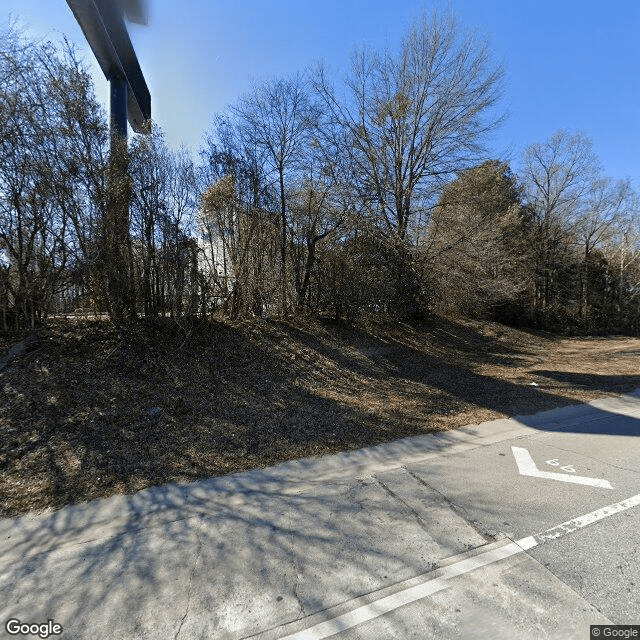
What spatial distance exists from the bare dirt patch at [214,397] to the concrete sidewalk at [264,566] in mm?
531

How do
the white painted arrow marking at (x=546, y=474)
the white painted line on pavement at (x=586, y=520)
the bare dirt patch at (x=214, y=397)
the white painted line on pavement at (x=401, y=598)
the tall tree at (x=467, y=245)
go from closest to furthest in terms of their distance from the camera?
the white painted line on pavement at (x=401, y=598)
the white painted line on pavement at (x=586, y=520)
the white painted arrow marking at (x=546, y=474)
the bare dirt patch at (x=214, y=397)
the tall tree at (x=467, y=245)

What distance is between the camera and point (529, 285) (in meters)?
19.6

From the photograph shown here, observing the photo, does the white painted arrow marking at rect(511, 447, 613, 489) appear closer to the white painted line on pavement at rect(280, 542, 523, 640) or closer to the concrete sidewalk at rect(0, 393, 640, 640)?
the concrete sidewalk at rect(0, 393, 640, 640)

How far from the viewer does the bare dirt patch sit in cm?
369

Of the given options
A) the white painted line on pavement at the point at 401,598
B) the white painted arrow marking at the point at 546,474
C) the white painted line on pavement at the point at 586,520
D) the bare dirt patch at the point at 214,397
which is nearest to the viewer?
the white painted line on pavement at the point at 401,598

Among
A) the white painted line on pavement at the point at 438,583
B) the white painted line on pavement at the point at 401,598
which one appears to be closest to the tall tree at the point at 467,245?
the white painted line on pavement at the point at 438,583

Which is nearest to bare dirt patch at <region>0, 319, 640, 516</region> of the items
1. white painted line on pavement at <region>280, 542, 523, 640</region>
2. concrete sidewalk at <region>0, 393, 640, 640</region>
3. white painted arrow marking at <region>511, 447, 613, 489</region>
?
concrete sidewalk at <region>0, 393, 640, 640</region>

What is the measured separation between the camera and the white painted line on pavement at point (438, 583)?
1860 mm

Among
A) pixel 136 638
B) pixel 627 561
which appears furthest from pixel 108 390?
pixel 627 561

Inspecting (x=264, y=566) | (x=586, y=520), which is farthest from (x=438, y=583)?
(x=586, y=520)

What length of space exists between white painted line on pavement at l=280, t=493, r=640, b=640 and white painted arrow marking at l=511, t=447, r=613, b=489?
1.42ft

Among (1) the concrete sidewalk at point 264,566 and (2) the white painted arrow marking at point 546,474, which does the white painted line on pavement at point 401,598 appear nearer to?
(1) the concrete sidewalk at point 264,566

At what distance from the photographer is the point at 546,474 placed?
11.4ft

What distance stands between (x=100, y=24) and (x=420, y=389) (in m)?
8.83
